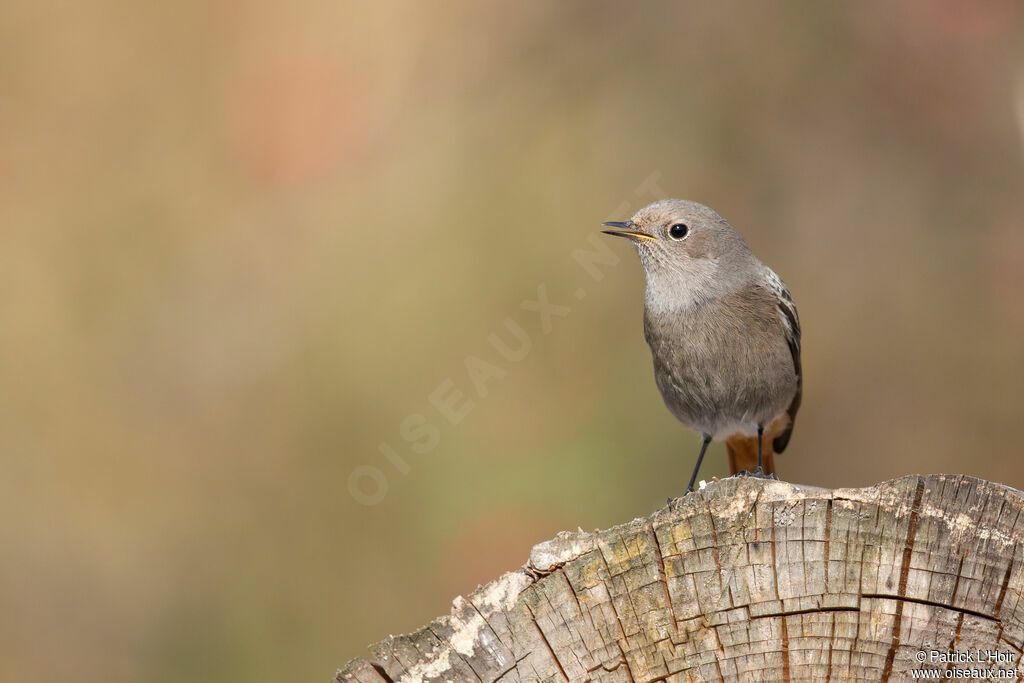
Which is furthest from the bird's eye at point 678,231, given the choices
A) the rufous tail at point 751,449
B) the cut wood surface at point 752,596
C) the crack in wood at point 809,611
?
the crack in wood at point 809,611

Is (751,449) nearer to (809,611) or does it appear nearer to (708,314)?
(708,314)

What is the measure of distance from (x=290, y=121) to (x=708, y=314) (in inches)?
181

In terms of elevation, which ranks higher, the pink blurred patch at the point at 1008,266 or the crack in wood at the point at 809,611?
the pink blurred patch at the point at 1008,266

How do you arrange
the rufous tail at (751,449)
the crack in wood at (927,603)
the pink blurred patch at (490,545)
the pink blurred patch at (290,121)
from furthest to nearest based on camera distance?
the pink blurred patch at (290,121)
the pink blurred patch at (490,545)
the rufous tail at (751,449)
the crack in wood at (927,603)

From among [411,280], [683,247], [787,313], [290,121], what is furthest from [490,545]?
[290,121]

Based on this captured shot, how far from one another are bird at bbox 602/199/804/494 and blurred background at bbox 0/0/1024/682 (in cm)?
222

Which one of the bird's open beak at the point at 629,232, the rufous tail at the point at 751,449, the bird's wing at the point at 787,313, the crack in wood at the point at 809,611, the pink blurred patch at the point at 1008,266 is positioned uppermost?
the pink blurred patch at the point at 1008,266

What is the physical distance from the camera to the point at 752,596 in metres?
2.60

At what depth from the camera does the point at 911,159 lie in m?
7.77

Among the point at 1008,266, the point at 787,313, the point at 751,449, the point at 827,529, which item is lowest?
the point at 827,529

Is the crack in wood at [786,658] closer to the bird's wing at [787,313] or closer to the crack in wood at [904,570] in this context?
the crack in wood at [904,570]

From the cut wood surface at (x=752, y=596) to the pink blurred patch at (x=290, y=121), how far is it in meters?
5.86

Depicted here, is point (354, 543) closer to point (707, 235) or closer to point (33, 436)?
point (33, 436)

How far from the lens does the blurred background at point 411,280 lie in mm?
6930
